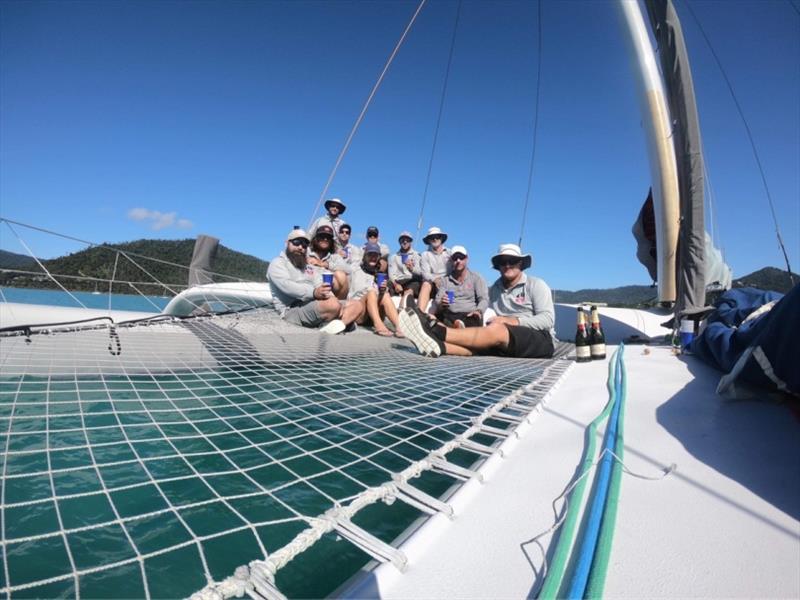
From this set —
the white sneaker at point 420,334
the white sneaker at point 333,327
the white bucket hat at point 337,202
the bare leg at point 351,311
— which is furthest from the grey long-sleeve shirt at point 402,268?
the white sneaker at point 420,334

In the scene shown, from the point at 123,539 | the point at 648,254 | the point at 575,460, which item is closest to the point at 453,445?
the point at 575,460

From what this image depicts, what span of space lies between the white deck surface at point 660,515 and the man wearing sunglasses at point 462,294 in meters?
2.70

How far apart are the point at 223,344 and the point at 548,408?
236 cm

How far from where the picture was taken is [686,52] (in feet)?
9.59

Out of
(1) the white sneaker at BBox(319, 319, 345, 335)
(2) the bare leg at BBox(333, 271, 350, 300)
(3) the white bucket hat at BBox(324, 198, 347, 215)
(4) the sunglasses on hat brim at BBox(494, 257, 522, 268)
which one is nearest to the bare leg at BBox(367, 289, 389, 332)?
(2) the bare leg at BBox(333, 271, 350, 300)

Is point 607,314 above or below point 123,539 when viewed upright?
above

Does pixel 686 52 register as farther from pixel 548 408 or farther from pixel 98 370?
pixel 98 370

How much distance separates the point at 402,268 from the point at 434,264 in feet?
1.52

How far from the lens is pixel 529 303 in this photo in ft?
10.3

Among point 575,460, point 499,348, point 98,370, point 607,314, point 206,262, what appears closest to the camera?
point 575,460

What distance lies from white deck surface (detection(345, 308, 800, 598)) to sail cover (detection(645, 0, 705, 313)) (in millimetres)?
2039

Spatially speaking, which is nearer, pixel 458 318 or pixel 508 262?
pixel 508 262

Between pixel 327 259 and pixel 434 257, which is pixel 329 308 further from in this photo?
pixel 434 257

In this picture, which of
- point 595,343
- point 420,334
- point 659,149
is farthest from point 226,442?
point 659,149
